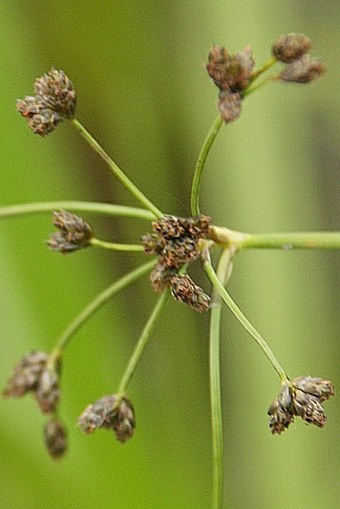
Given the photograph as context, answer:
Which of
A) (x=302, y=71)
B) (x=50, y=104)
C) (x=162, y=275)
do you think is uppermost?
(x=50, y=104)

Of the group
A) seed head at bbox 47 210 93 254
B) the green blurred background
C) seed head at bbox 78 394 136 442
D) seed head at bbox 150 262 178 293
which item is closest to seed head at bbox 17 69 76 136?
seed head at bbox 47 210 93 254

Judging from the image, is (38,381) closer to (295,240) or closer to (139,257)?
(295,240)

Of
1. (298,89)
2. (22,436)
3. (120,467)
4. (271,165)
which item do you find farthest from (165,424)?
(298,89)

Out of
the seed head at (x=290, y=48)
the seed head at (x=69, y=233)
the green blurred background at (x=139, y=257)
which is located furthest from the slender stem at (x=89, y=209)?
the green blurred background at (x=139, y=257)

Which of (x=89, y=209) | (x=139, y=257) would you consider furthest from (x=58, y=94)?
(x=139, y=257)

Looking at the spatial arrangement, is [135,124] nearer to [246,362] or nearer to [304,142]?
[304,142]

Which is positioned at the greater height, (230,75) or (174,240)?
(230,75)

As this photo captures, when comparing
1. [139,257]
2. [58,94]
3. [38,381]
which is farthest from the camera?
[139,257]
